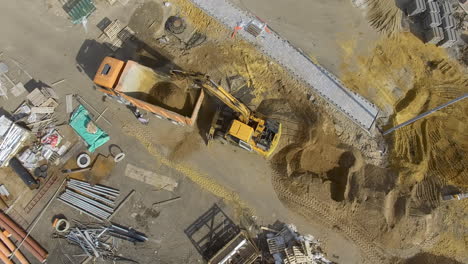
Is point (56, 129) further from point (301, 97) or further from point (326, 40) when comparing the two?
point (326, 40)

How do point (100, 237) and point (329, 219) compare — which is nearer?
point (100, 237)

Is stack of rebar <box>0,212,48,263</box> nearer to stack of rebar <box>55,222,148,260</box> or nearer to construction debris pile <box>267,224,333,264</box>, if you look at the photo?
stack of rebar <box>55,222,148,260</box>

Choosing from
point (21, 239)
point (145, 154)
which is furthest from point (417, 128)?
point (21, 239)

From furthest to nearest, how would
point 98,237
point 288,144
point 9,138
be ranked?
point 288,144 → point 9,138 → point 98,237

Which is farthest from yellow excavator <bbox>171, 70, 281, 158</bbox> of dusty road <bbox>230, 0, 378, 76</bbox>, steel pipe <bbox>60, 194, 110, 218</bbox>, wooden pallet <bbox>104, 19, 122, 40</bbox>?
steel pipe <bbox>60, 194, 110, 218</bbox>

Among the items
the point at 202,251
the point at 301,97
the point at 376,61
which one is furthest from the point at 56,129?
the point at 376,61

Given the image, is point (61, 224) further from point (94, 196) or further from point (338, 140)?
point (338, 140)
